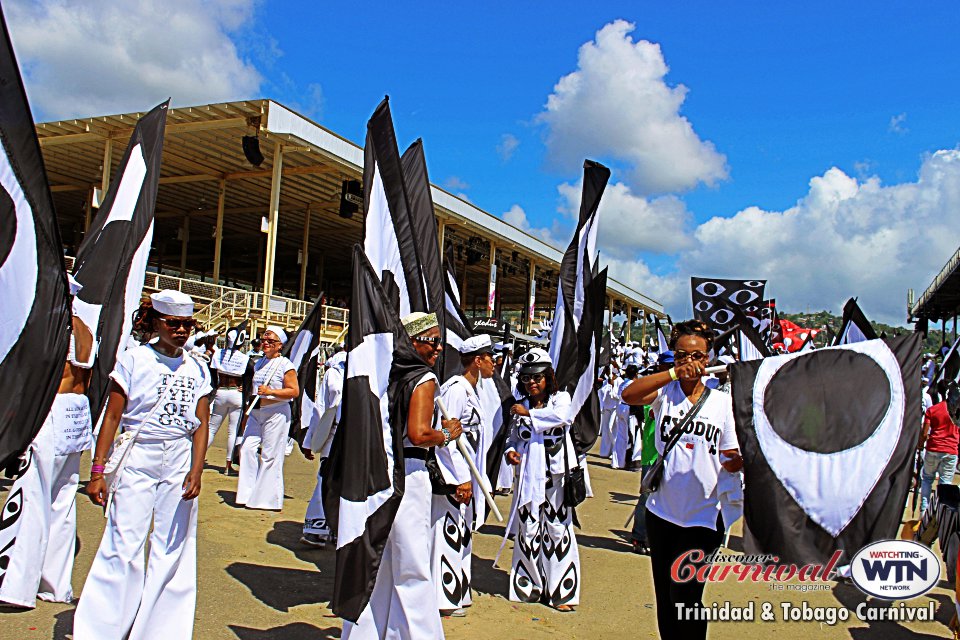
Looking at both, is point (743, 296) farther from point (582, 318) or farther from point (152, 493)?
point (152, 493)

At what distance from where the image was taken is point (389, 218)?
4.84 m

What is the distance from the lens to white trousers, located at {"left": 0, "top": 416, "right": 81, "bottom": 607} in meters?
4.66

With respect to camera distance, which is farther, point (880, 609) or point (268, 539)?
point (268, 539)

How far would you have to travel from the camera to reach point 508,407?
6273 mm

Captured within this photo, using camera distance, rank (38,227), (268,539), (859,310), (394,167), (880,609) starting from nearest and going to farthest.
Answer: (38,227), (394,167), (880,609), (268,539), (859,310)

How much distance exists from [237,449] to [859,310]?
27.1 feet

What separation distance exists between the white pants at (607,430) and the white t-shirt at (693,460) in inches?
455

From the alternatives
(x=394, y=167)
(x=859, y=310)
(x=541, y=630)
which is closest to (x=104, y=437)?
(x=394, y=167)

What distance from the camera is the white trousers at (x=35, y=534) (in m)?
4.66

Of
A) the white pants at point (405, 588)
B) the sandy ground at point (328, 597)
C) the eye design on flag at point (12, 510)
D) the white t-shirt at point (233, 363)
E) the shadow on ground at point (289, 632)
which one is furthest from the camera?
the white t-shirt at point (233, 363)

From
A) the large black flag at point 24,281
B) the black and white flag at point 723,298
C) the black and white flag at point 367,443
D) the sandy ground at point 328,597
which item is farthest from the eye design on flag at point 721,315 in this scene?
the large black flag at point 24,281

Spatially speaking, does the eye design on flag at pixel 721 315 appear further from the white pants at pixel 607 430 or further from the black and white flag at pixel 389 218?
the black and white flag at pixel 389 218

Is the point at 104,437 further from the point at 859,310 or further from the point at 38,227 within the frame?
the point at 859,310

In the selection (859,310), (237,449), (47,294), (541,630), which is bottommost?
(541,630)
